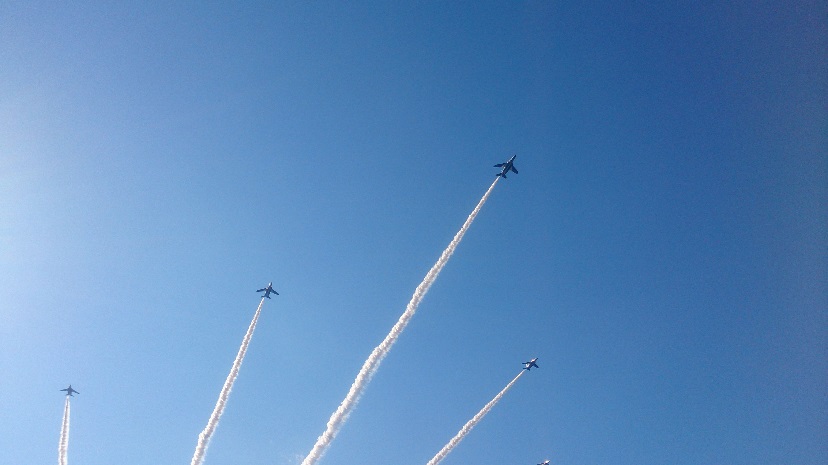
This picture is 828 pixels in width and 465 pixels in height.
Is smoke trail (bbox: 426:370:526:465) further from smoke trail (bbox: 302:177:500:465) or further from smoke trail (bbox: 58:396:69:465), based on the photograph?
smoke trail (bbox: 58:396:69:465)

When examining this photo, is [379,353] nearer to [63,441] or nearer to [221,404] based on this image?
[221,404]

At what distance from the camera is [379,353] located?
89.2m

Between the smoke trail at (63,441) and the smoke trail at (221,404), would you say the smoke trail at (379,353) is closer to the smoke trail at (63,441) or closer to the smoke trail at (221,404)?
the smoke trail at (221,404)

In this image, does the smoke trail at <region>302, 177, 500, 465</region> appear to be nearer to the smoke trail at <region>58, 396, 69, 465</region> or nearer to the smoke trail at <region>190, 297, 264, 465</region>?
the smoke trail at <region>190, 297, 264, 465</region>

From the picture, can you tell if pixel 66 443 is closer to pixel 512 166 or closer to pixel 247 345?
pixel 247 345

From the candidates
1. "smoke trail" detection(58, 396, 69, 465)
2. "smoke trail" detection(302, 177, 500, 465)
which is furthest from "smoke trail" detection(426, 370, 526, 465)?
"smoke trail" detection(58, 396, 69, 465)

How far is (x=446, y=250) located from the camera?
100125 millimetres

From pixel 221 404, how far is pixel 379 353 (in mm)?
32478

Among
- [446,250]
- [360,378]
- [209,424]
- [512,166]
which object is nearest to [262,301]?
[209,424]

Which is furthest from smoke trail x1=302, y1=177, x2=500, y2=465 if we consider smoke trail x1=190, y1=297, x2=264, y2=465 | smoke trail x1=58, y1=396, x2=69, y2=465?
smoke trail x1=58, y1=396, x2=69, y2=465

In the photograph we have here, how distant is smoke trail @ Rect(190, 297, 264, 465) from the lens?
82.1 meters

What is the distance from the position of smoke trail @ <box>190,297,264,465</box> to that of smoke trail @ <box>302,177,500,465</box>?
63.3 ft

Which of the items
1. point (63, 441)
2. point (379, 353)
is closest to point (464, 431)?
point (379, 353)

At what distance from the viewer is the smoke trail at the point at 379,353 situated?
265 ft
